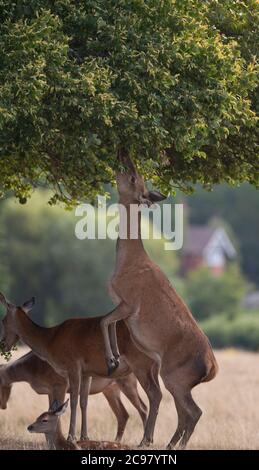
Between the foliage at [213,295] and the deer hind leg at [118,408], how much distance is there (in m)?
57.1

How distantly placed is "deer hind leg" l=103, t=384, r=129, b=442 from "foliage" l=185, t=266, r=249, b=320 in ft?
187

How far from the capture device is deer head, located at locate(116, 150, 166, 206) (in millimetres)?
15539

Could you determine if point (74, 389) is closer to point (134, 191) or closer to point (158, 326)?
point (158, 326)

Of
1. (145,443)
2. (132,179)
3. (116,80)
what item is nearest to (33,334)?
(145,443)

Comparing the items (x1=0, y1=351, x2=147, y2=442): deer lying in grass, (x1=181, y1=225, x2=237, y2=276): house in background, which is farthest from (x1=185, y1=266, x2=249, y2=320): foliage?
A: (x1=0, y1=351, x2=147, y2=442): deer lying in grass

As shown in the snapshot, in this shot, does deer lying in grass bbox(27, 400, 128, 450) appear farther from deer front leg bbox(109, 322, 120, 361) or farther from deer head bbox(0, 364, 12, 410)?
deer head bbox(0, 364, 12, 410)

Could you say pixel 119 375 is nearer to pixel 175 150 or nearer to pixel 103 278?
pixel 175 150

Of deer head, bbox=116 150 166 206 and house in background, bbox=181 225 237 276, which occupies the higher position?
house in background, bbox=181 225 237 276

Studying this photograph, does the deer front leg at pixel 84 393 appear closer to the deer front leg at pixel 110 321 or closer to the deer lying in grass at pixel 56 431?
Answer: the deer front leg at pixel 110 321

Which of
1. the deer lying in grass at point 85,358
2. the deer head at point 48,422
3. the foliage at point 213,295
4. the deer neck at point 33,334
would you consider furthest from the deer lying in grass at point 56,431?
the foliage at point 213,295

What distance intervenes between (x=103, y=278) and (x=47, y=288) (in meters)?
2.94

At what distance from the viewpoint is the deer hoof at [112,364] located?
15367mm

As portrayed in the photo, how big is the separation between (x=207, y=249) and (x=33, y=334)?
8945 centimetres
